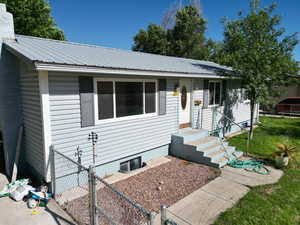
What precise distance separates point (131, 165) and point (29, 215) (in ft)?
9.18

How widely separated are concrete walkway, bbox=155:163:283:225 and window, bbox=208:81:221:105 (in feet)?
12.5

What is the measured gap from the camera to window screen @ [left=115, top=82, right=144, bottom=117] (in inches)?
201

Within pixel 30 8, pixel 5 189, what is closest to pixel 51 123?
pixel 5 189

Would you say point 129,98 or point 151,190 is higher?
point 129,98

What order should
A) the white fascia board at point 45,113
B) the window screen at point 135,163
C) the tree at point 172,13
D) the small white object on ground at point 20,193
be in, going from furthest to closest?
the tree at point 172,13, the window screen at point 135,163, the small white object on ground at point 20,193, the white fascia board at point 45,113

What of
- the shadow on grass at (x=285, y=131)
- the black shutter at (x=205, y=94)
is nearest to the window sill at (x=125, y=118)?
the black shutter at (x=205, y=94)

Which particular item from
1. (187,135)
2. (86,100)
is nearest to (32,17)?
(86,100)

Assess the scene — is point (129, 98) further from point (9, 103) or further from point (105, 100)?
point (9, 103)

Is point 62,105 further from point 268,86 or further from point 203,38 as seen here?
point 203,38

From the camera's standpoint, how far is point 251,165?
5727mm

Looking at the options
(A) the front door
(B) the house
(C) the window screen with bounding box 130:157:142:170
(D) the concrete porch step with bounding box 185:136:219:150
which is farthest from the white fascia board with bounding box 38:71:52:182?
(A) the front door

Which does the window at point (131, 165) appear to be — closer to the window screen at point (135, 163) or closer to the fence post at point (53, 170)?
the window screen at point (135, 163)

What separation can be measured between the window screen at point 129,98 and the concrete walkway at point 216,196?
2.71 m

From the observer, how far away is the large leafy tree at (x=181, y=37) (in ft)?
76.3
